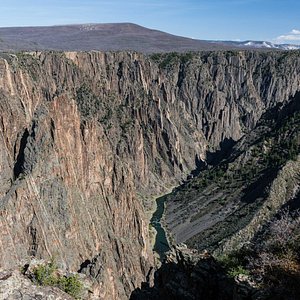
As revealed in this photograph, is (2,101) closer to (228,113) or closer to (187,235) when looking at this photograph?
(187,235)

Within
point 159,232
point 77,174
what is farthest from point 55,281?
point 159,232

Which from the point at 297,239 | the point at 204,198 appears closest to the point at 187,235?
the point at 204,198

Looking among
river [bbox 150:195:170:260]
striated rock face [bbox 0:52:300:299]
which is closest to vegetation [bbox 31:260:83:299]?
striated rock face [bbox 0:52:300:299]

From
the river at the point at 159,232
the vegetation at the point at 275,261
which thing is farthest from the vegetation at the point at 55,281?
the river at the point at 159,232

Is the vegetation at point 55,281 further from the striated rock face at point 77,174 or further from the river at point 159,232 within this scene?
the river at point 159,232

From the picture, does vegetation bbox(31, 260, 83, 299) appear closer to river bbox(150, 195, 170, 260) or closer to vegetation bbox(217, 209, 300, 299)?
vegetation bbox(217, 209, 300, 299)
